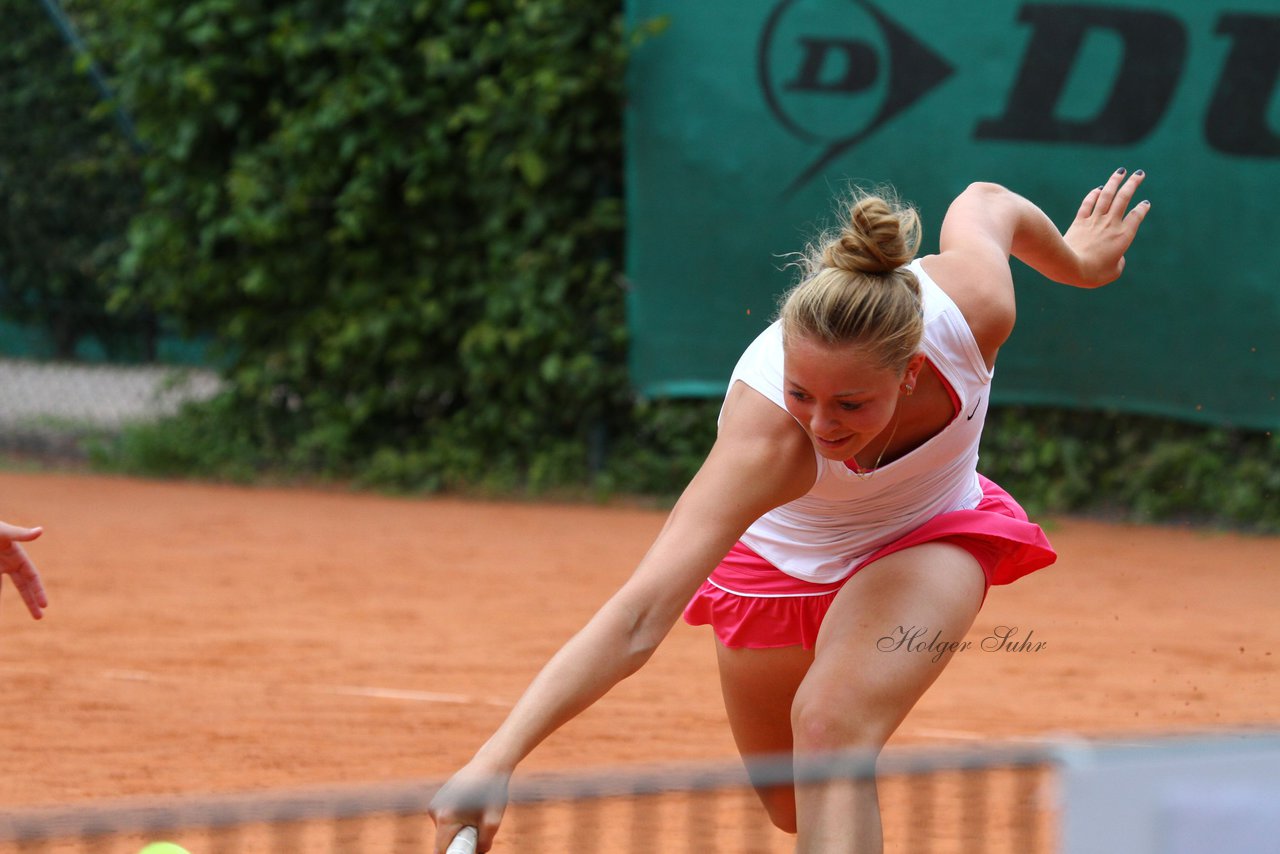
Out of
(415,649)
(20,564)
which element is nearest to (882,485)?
(20,564)

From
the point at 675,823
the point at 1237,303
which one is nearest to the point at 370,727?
the point at 675,823

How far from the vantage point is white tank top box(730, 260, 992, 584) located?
262 cm

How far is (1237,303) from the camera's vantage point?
7.48m

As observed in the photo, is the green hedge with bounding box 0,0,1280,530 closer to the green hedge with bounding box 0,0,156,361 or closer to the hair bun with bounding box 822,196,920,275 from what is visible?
the green hedge with bounding box 0,0,156,361

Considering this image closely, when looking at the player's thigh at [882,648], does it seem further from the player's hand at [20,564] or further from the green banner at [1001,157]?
the green banner at [1001,157]

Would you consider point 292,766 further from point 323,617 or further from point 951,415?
point 951,415

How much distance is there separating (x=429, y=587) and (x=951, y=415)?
156 inches

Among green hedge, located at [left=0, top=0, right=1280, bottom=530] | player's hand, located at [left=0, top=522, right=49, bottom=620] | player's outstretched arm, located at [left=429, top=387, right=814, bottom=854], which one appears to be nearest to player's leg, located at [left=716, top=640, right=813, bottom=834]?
player's outstretched arm, located at [left=429, top=387, right=814, bottom=854]

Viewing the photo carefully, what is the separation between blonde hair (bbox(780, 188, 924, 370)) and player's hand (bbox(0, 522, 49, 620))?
5.18 feet

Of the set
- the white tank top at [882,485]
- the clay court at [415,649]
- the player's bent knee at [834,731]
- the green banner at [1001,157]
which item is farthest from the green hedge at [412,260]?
the player's bent knee at [834,731]

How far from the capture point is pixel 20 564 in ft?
10.6

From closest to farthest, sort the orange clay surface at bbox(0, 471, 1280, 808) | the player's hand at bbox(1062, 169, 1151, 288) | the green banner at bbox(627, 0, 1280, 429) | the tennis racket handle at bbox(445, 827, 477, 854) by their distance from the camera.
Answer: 1. the tennis racket handle at bbox(445, 827, 477, 854)
2. the player's hand at bbox(1062, 169, 1151, 288)
3. the orange clay surface at bbox(0, 471, 1280, 808)
4. the green banner at bbox(627, 0, 1280, 429)

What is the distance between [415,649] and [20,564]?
2.21 meters

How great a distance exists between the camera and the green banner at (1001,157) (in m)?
7.47
